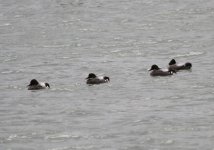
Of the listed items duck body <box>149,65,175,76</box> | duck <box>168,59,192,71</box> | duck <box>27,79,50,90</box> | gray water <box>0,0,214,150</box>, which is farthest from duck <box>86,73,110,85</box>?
duck <box>168,59,192,71</box>

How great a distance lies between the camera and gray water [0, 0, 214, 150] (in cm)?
2676

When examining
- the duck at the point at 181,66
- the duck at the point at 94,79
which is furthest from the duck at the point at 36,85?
the duck at the point at 181,66

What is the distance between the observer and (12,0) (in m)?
69.6

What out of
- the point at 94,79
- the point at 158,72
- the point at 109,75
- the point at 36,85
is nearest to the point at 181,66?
→ the point at 158,72

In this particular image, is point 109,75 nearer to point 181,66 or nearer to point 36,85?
point 181,66

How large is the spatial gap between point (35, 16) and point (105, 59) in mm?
18850

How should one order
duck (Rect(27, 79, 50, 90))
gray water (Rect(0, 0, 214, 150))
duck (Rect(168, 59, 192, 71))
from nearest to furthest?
gray water (Rect(0, 0, 214, 150))
duck (Rect(27, 79, 50, 90))
duck (Rect(168, 59, 192, 71))

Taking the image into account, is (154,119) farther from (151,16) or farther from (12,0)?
(12,0)

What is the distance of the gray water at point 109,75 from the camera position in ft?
87.8

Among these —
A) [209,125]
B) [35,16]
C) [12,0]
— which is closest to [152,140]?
[209,125]

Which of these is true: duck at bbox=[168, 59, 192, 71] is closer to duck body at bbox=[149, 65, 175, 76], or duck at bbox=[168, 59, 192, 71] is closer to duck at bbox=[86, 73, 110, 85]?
duck body at bbox=[149, 65, 175, 76]

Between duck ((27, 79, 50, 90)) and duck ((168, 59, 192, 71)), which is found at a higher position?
duck ((168, 59, 192, 71))

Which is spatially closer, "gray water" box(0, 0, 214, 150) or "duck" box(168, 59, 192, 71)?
"gray water" box(0, 0, 214, 150)

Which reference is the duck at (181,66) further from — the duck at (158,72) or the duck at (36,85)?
the duck at (36,85)
